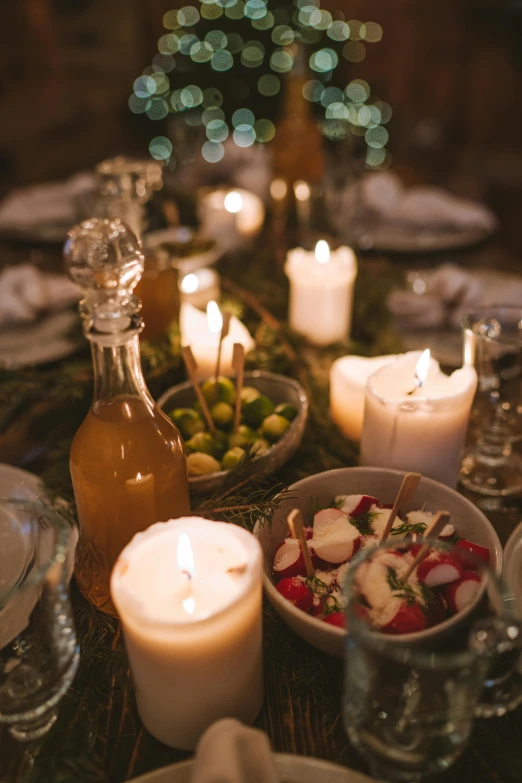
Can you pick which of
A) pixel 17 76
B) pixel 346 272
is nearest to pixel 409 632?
pixel 346 272

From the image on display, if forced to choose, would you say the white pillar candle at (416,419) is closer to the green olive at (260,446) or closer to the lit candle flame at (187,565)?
the green olive at (260,446)

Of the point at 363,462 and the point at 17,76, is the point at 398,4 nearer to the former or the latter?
the point at 17,76

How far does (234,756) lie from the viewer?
Answer: 55cm

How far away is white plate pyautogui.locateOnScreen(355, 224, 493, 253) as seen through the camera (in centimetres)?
178

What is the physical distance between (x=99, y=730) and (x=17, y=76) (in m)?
4.60

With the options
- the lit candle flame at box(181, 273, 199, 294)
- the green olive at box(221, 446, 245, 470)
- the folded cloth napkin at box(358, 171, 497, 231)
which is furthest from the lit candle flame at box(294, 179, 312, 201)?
the green olive at box(221, 446, 245, 470)

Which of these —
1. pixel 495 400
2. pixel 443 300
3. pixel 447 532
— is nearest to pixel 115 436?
pixel 447 532

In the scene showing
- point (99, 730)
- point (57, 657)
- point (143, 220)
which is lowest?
point (99, 730)

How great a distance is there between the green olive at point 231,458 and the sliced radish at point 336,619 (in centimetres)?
28

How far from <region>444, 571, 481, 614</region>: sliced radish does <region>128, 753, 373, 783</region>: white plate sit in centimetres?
17

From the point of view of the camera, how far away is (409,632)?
0.63m

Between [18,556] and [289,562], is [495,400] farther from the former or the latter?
[18,556]

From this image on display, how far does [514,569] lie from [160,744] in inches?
16.7

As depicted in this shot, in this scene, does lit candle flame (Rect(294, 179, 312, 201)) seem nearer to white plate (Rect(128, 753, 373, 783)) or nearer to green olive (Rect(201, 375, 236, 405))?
green olive (Rect(201, 375, 236, 405))
